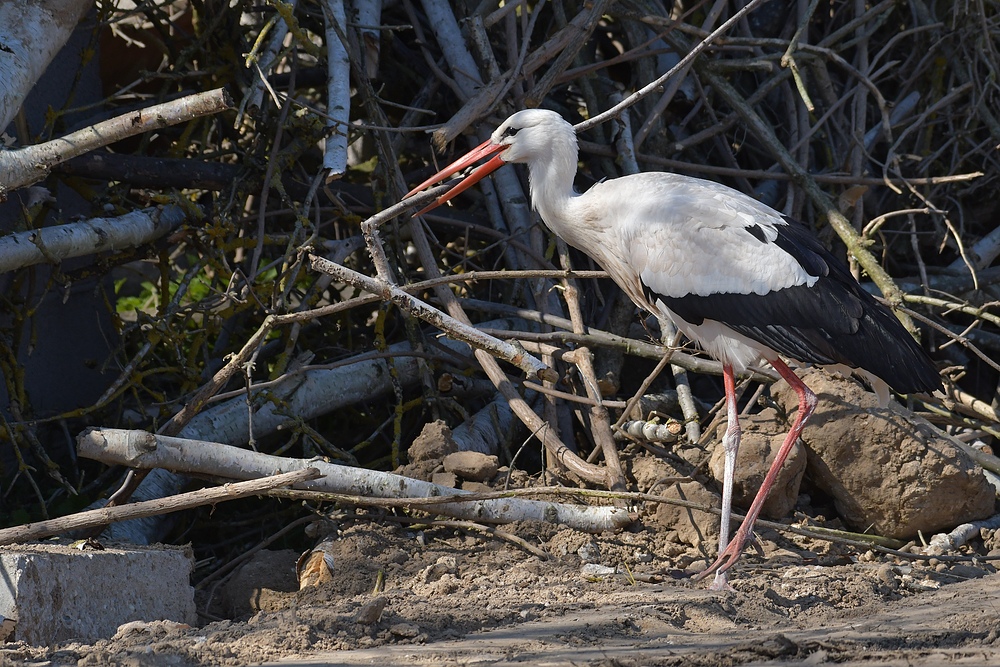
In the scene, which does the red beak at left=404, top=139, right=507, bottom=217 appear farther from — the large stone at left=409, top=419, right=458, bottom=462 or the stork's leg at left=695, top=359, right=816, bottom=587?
the stork's leg at left=695, top=359, right=816, bottom=587

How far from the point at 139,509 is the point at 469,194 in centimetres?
327

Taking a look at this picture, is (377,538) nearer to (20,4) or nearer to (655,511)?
(655,511)

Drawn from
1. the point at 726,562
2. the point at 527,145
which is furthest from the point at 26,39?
the point at 726,562

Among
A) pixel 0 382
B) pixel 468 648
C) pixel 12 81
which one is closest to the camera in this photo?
pixel 468 648

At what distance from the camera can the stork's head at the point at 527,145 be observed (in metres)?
5.11

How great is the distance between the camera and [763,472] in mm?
4867

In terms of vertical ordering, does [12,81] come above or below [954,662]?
above

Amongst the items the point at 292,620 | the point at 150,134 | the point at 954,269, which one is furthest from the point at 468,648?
the point at 954,269

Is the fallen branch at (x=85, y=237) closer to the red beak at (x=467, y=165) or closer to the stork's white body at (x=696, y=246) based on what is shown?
the red beak at (x=467, y=165)

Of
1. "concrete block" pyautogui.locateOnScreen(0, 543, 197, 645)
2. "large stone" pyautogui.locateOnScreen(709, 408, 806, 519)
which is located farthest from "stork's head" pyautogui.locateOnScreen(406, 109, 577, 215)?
"concrete block" pyautogui.locateOnScreen(0, 543, 197, 645)

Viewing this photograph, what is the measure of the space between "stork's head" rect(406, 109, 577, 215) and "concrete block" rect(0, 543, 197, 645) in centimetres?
210

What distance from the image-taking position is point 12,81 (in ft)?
13.5

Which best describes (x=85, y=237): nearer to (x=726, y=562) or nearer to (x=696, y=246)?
Result: (x=696, y=246)

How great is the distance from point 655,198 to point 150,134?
318 centimetres
